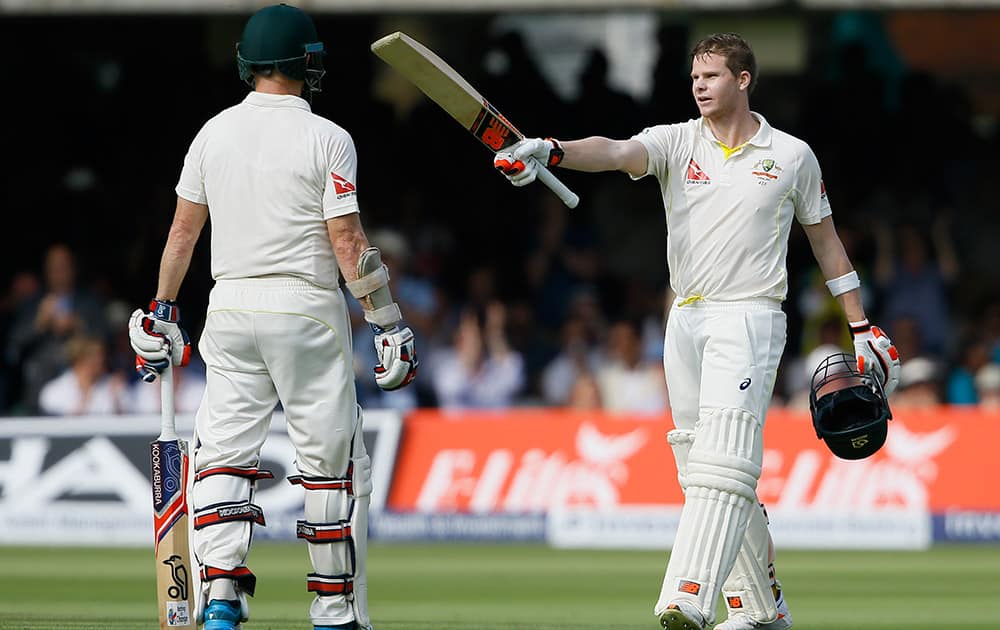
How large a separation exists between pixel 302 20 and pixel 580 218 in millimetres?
9573

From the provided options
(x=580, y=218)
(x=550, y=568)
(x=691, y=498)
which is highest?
(x=580, y=218)

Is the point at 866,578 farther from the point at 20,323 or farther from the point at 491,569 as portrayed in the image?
the point at 20,323

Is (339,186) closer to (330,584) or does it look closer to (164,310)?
(164,310)

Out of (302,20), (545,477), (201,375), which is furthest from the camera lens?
(201,375)

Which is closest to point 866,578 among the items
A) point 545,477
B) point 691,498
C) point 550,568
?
point 550,568

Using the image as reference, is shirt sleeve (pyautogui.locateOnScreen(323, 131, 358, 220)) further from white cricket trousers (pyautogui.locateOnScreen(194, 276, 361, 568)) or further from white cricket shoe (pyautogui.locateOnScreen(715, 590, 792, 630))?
white cricket shoe (pyautogui.locateOnScreen(715, 590, 792, 630))

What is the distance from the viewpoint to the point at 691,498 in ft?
20.2

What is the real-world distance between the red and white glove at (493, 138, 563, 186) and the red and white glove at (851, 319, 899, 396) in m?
1.46

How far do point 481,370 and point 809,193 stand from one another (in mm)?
7704

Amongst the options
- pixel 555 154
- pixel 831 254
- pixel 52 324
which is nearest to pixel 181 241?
pixel 555 154

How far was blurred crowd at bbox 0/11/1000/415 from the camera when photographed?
45.0 feet

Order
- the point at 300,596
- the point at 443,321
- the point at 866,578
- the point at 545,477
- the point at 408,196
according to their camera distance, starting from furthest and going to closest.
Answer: the point at 408,196
the point at 443,321
the point at 545,477
the point at 866,578
the point at 300,596

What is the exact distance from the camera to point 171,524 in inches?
239

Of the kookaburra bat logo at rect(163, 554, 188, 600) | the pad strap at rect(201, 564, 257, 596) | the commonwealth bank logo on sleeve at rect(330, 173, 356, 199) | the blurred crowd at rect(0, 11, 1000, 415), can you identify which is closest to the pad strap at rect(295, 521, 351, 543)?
the pad strap at rect(201, 564, 257, 596)
